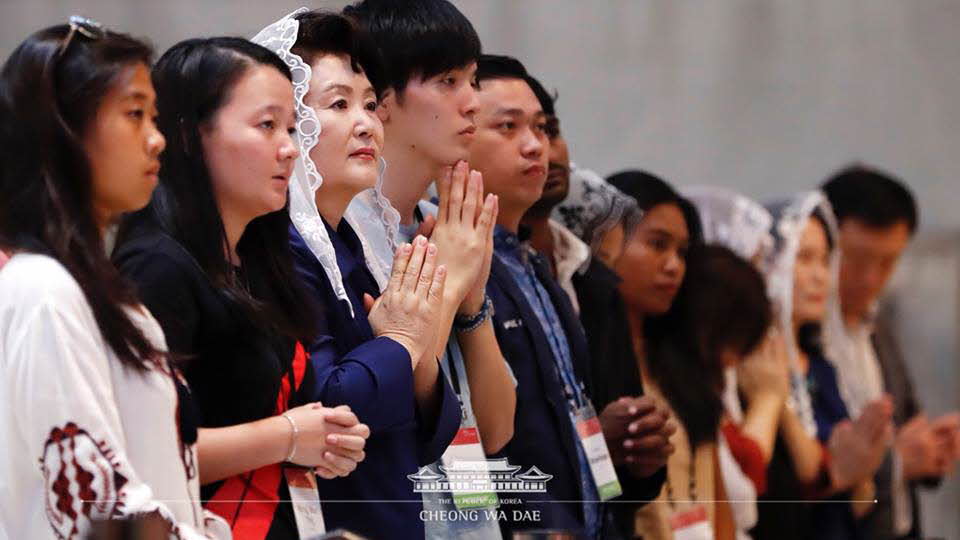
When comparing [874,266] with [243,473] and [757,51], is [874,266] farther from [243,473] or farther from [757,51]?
[243,473]

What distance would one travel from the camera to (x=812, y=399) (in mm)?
4152

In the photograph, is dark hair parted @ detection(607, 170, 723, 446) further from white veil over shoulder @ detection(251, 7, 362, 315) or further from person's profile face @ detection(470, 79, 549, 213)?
white veil over shoulder @ detection(251, 7, 362, 315)

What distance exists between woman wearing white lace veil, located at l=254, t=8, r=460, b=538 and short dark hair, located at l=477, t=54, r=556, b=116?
32 cm

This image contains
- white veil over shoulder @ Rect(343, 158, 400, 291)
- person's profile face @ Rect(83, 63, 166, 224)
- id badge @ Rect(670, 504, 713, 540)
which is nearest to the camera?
person's profile face @ Rect(83, 63, 166, 224)

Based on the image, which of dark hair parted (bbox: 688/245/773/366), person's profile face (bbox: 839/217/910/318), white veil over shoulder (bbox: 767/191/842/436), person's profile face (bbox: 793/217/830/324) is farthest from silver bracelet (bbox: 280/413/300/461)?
person's profile face (bbox: 839/217/910/318)

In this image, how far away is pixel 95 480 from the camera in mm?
2002

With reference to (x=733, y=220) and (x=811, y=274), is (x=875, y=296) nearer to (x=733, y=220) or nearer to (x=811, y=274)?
(x=811, y=274)

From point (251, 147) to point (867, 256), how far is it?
2299 mm

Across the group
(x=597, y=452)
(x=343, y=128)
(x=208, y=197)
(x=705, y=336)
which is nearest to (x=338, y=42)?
(x=343, y=128)

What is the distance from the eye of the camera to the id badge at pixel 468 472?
270cm

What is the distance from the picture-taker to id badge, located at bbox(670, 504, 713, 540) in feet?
10.6

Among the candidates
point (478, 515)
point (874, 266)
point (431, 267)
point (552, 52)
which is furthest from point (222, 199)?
point (874, 266)

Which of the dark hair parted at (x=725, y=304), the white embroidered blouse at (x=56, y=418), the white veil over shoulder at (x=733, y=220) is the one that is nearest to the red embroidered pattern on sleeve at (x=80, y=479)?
the white embroidered blouse at (x=56, y=418)

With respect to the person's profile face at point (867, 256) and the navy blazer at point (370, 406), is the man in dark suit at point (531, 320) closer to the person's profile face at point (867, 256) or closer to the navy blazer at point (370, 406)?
the navy blazer at point (370, 406)
